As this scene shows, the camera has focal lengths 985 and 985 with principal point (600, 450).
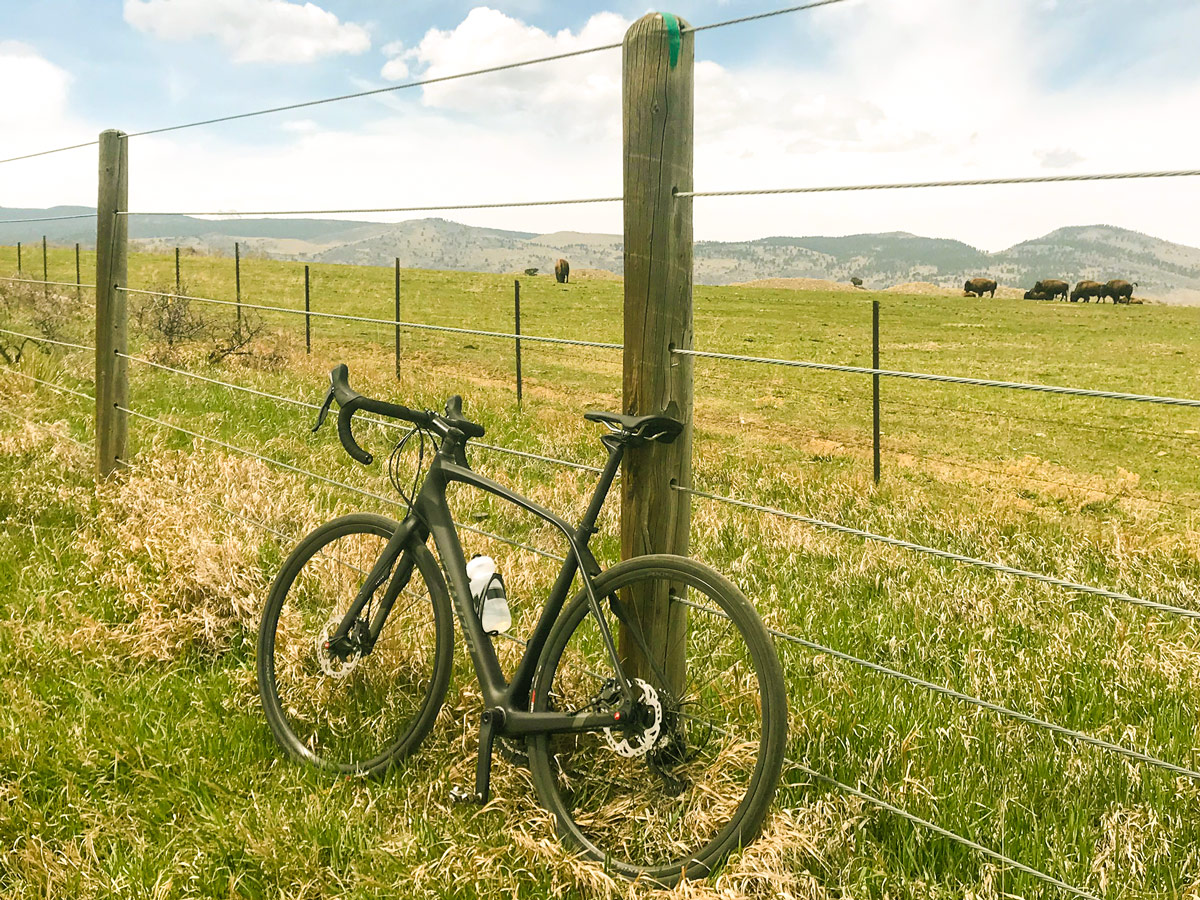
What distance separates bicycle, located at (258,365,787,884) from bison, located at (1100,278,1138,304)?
258 feet

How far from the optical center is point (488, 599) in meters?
3.01

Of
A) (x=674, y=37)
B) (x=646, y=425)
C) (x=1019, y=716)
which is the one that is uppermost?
(x=674, y=37)

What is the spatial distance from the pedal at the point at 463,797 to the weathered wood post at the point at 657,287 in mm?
601

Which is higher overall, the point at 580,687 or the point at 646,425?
the point at 646,425

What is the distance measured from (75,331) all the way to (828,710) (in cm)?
1728

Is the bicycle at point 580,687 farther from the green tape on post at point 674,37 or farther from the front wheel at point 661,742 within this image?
the green tape on post at point 674,37

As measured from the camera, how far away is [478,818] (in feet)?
9.30

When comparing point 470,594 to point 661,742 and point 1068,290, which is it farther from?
point 1068,290

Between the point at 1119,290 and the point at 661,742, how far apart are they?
83.8 meters

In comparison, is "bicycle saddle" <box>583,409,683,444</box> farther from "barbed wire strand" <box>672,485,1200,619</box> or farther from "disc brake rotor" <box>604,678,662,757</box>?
"disc brake rotor" <box>604,678,662,757</box>

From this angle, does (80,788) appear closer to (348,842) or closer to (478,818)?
(348,842)

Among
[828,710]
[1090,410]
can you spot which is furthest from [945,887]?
[1090,410]

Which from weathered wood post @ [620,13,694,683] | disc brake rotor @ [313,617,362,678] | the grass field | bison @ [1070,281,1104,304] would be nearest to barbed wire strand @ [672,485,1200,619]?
weathered wood post @ [620,13,694,683]

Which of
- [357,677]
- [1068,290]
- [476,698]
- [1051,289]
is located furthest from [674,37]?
[1051,289]
